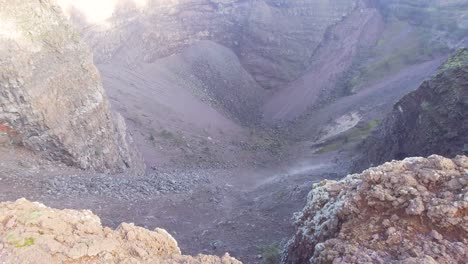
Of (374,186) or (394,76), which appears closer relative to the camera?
(374,186)

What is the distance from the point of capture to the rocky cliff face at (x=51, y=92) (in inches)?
609

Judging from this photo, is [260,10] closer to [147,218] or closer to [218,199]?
[218,199]

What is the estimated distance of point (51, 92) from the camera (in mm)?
17422

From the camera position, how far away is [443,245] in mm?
5535

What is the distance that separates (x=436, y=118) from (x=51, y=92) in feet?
53.4

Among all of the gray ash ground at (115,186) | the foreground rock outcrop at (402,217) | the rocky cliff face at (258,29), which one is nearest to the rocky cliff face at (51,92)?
the gray ash ground at (115,186)

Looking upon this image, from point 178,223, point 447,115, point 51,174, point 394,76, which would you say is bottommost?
point 394,76

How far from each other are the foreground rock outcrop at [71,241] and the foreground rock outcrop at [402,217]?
78.6 inches

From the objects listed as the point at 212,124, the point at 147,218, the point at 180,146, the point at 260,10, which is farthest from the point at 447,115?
the point at 260,10

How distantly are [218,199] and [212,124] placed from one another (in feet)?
67.4

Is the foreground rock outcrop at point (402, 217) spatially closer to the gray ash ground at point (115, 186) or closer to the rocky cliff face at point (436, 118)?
the rocky cliff face at point (436, 118)

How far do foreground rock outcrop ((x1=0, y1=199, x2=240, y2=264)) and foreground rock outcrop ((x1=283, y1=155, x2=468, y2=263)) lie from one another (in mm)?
1995

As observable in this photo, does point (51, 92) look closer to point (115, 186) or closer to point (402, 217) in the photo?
point (115, 186)

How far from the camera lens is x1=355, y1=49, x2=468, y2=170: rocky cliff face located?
1455 cm
